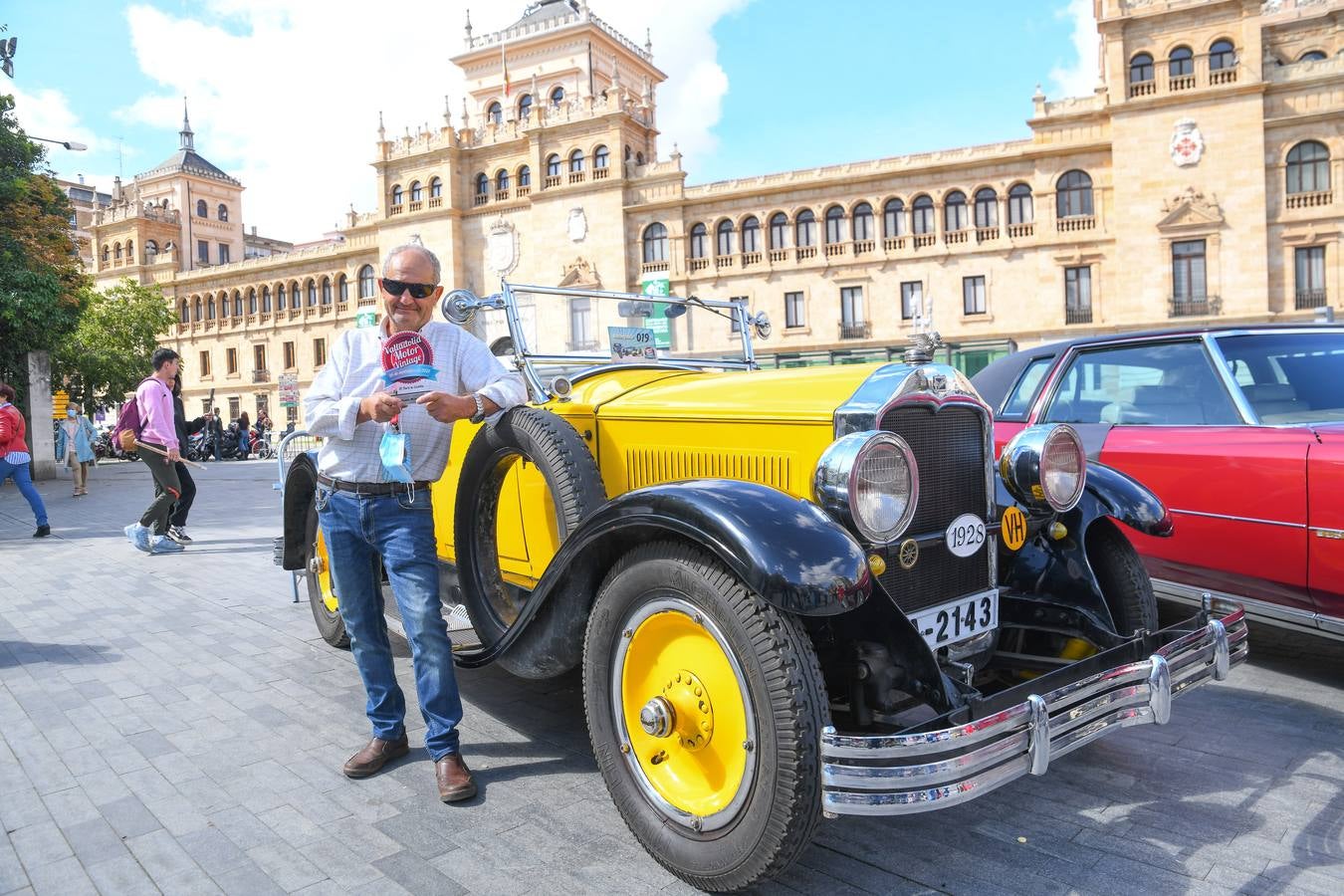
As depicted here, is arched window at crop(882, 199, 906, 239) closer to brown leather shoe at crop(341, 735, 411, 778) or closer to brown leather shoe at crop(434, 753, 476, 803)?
brown leather shoe at crop(341, 735, 411, 778)

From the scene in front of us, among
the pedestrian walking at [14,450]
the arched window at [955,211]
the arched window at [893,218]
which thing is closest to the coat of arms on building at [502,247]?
the arched window at [893,218]

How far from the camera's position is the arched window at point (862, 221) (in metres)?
35.9

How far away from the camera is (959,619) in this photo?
2.87m

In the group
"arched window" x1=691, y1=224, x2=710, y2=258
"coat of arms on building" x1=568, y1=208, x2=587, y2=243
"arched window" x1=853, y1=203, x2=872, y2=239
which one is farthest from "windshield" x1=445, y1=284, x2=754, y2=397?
"coat of arms on building" x1=568, y1=208, x2=587, y2=243

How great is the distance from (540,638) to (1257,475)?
3234mm

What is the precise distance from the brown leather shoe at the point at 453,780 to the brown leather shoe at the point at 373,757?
280 mm

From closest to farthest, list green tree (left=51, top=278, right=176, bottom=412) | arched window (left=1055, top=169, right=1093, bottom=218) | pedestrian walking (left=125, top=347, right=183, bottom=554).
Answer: pedestrian walking (left=125, top=347, right=183, bottom=554) < green tree (left=51, top=278, right=176, bottom=412) < arched window (left=1055, top=169, right=1093, bottom=218)

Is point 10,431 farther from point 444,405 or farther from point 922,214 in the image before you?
point 922,214

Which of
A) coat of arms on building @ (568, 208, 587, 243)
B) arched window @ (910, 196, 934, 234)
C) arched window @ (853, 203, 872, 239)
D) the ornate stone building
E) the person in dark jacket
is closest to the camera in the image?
the person in dark jacket

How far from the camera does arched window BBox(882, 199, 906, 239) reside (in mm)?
35438

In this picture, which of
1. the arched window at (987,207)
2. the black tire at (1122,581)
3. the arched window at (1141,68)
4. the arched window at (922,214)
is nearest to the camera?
the black tire at (1122,581)

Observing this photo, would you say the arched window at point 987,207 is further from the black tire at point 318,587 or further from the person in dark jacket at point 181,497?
the black tire at point 318,587

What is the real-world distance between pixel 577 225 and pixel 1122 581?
39.1m

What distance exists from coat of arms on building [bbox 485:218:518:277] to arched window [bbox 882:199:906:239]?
1743 centimetres
